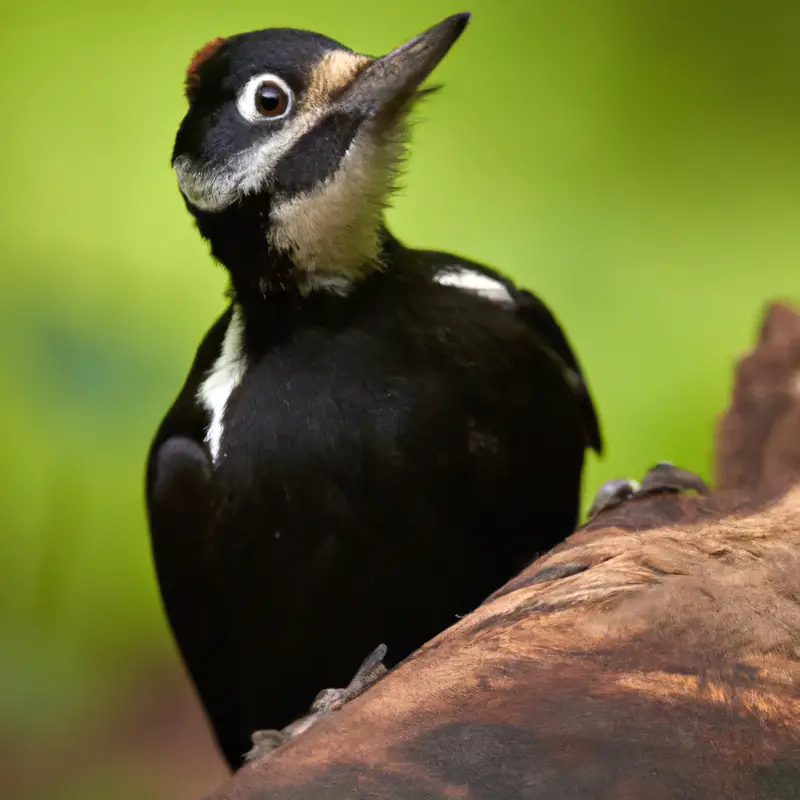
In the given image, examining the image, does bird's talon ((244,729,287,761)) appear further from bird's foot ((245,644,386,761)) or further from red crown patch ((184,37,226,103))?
red crown patch ((184,37,226,103))

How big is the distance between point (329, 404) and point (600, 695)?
19.6 inches

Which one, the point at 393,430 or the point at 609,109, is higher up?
the point at 609,109

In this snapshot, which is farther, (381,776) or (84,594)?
(84,594)

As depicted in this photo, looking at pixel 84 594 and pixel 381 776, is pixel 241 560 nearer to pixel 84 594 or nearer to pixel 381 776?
pixel 381 776

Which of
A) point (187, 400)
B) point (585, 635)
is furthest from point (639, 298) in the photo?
point (585, 635)

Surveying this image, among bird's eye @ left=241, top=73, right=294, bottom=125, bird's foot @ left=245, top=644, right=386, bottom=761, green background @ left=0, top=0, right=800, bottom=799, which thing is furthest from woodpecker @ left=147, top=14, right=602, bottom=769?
green background @ left=0, top=0, right=800, bottom=799

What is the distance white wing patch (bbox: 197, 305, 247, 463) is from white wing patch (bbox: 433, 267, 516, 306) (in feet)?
0.74

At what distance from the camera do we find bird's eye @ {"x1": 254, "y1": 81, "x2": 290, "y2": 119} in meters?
1.06

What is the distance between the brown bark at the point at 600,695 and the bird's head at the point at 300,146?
387 millimetres

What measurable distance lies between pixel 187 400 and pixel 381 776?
0.68 m

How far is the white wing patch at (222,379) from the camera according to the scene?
1.15m

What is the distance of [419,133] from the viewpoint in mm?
1907

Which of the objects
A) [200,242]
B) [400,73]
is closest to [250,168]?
[400,73]

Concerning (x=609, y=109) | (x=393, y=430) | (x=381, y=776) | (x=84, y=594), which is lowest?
(x=84, y=594)
